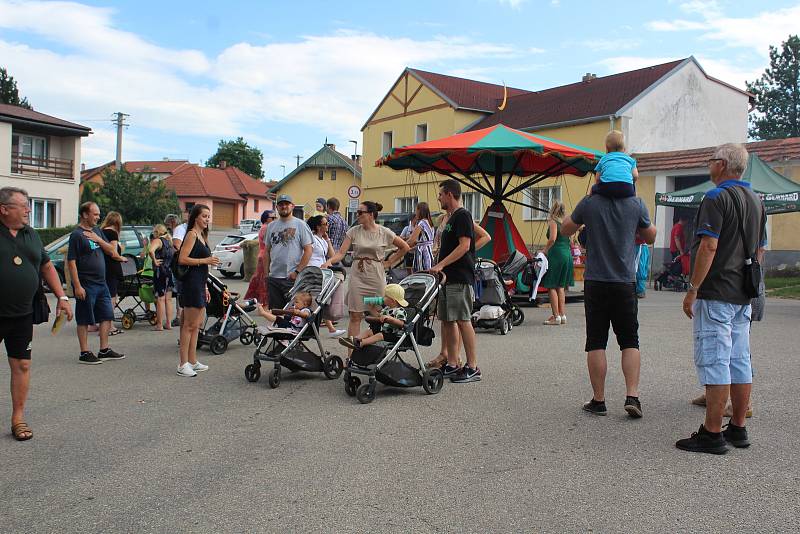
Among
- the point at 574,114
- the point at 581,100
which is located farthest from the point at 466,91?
the point at 574,114

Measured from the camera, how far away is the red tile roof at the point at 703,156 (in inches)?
848

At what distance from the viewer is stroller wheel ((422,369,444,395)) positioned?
6.86 meters

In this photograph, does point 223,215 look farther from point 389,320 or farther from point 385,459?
point 385,459

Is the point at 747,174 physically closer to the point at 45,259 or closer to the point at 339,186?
the point at 45,259

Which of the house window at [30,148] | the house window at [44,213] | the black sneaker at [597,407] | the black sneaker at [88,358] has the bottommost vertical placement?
the black sneaker at [88,358]

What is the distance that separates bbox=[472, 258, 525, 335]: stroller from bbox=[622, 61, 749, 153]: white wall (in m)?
20.1

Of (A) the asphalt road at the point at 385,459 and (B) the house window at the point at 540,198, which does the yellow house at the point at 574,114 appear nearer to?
(B) the house window at the point at 540,198

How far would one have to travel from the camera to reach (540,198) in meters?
31.2

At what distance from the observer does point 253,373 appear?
24.6 feet

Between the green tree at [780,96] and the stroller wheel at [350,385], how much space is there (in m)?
71.8

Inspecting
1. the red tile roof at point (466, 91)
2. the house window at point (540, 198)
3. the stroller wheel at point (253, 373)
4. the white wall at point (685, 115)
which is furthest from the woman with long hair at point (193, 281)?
the red tile roof at point (466, 91)

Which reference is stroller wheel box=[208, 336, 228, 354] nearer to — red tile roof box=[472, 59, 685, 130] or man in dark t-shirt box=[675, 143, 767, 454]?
man in dark t-shirt box=[675, 143, 767, 454]

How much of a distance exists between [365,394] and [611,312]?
2.22 m

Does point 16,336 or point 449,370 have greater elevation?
point 16,336
